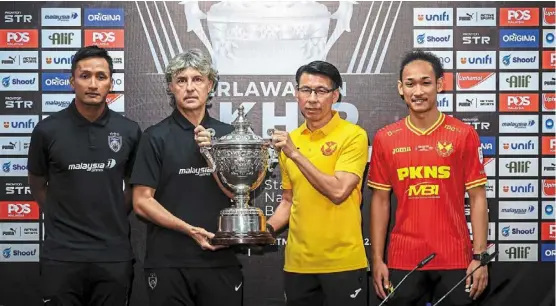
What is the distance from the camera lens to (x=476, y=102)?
4.12 m

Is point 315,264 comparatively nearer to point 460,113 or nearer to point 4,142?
point 460,113

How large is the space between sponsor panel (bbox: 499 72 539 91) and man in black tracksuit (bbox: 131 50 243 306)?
1.57 metres

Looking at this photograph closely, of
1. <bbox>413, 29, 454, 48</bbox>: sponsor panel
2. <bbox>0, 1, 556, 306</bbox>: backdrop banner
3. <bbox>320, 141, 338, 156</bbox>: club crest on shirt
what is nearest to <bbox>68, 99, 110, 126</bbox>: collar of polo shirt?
<bbox>0, 1, 556, 306</bbox>: backdrop banner

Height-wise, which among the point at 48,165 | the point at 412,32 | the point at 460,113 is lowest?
the point at 48,165

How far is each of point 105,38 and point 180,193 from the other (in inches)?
44.0

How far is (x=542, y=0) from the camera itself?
163 inches

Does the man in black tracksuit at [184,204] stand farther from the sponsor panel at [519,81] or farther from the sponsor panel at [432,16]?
the sponsor panel at [519,81]

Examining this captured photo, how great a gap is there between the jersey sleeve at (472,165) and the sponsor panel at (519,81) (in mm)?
707

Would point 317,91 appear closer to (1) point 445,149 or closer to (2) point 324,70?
(2) point 324,70

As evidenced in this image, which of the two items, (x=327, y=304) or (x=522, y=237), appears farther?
(x=522, y=237)

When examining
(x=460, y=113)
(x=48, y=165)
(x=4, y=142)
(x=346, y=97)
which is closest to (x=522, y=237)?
(x=460, y=113)

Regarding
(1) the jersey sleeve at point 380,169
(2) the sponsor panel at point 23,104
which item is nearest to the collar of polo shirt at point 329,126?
(1) the jersey sleeve at point 380,169

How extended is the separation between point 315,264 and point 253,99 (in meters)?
1.05

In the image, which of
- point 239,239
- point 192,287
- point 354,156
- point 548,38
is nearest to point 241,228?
point 239,239
